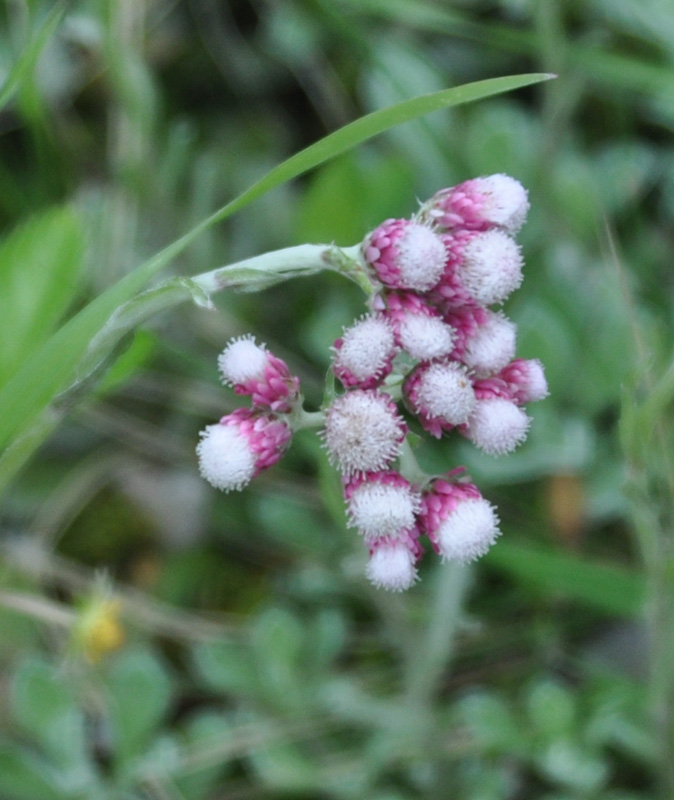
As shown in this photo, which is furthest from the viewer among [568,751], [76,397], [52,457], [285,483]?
[52,457]

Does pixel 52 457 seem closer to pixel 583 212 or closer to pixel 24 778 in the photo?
pixel 24 778

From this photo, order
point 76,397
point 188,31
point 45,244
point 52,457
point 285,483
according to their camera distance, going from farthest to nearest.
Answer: point 188,31
point 52,457
point 285,483
point 45,244
point 76,397

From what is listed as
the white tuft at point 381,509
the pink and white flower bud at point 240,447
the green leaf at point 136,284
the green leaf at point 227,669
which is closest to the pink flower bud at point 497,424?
the white tuft at point 381,509

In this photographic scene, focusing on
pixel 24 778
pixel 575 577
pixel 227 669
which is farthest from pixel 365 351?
pixel 24 778

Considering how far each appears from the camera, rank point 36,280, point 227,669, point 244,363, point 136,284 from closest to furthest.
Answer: point 136,284 → point 244,363 → point 36,280 → point 227,669

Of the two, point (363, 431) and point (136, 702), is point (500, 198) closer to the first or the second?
point (363, 431)

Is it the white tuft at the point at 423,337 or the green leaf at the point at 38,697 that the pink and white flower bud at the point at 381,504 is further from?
the green leaf at the point at 38,697

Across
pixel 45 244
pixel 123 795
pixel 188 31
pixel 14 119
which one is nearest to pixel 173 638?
pixel 123 795
